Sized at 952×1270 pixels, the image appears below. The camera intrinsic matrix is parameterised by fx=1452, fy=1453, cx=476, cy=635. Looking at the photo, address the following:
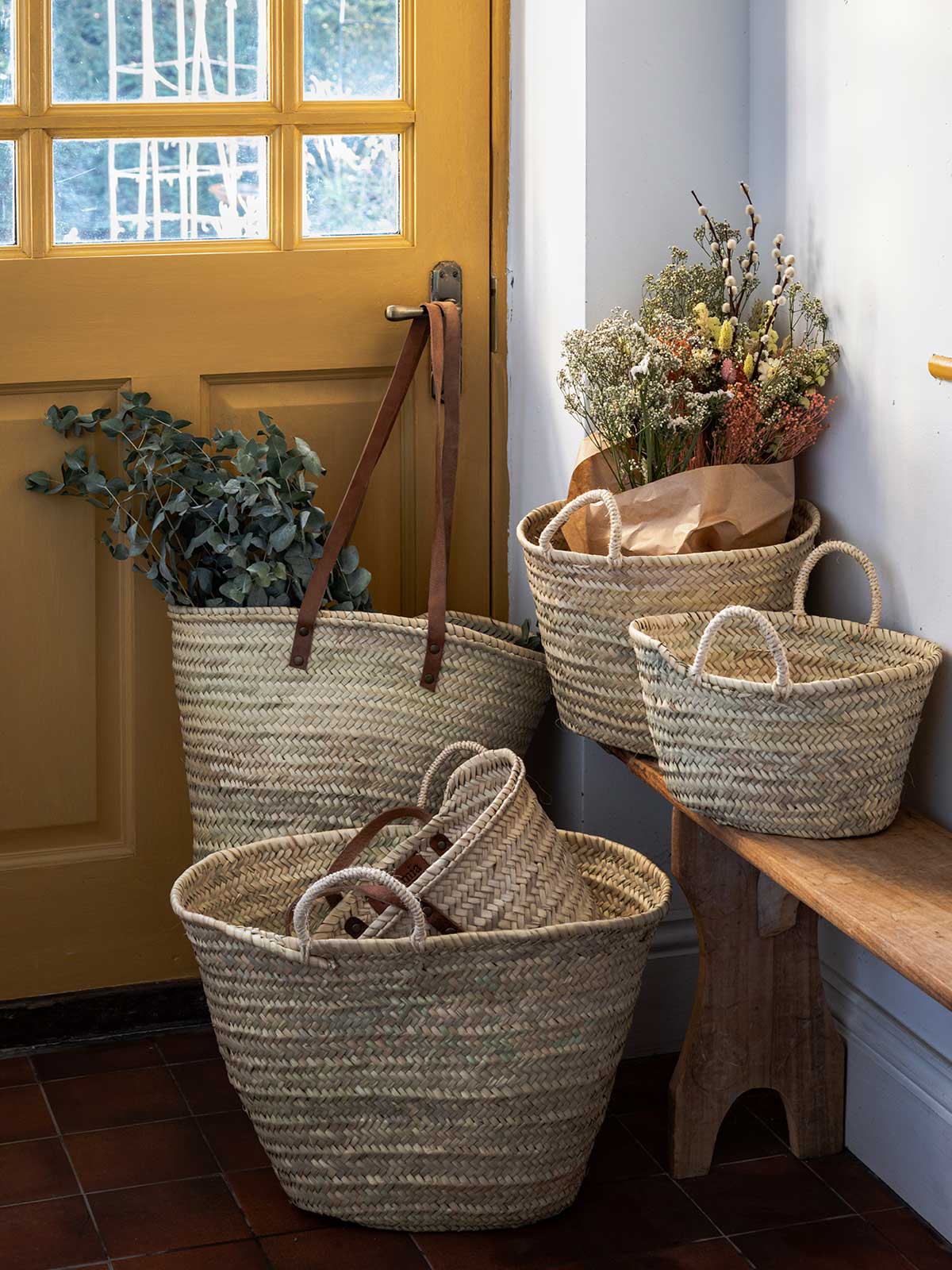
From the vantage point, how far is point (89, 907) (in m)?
2.28

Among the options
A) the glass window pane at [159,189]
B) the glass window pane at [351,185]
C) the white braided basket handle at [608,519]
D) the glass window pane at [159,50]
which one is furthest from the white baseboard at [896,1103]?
the glass window pane at [159,50]

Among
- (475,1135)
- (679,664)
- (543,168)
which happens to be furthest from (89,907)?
(543,168)

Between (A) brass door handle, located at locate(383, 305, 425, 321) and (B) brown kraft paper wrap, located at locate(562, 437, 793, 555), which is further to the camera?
(A) brass door handle, located at locate(383, 305, 425, 321)

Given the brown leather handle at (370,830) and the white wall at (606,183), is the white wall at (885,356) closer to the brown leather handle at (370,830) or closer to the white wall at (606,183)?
the white wall at (606,183)

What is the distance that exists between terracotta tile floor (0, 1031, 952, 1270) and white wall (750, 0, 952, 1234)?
121 mm

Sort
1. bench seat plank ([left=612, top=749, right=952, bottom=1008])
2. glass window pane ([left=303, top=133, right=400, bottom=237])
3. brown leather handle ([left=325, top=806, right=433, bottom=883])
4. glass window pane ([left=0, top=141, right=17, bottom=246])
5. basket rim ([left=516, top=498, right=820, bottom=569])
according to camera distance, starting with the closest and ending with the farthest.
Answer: bench seat plank ([left=612, top=749, right=952, bottom=1008])
basket rim ([left=516, top=498, right=820, bottom=569])
brown leather handle ([left=325, top=806, right=433, bottom=883])
glass window pane ([left=0, top=141, right=17, bottom=246])
glass window pane ([left=303, top=133, right=400, bottom=237])

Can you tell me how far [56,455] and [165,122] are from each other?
20.2 inches

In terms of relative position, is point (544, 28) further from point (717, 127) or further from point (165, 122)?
point (165, 122)

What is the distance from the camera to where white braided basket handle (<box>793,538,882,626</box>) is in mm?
1735

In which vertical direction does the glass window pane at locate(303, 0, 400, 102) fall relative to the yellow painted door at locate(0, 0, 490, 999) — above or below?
above

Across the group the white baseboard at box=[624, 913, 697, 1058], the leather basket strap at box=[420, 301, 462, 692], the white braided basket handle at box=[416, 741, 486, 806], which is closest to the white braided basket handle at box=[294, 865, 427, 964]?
the white braided basket handle at box=[416, 741, 486, 806]

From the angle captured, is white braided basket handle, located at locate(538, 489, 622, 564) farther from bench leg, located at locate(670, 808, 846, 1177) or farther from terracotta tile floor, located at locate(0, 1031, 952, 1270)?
terracotta tile floor, located at locate(0, 1031, 952, 1270)

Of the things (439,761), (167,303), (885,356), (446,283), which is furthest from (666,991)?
(167,303)

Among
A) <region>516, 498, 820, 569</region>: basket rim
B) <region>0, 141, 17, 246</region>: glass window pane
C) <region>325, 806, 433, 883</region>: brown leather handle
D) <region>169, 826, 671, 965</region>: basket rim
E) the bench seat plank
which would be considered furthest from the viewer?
<region>0, 141, 17, 246</region>: glass window pane
